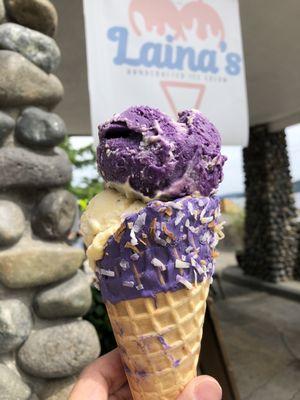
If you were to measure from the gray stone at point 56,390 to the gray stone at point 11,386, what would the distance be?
88 mm

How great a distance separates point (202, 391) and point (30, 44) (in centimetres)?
131

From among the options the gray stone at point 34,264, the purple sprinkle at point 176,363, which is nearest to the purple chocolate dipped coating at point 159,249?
the purple sprinkle at point 176,363

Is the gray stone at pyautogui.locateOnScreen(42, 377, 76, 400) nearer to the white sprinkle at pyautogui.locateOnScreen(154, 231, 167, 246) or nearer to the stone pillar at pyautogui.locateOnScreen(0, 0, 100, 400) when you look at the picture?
the stone pillar at pyautogui.locateOnScreen(0, 0, 100, 400)

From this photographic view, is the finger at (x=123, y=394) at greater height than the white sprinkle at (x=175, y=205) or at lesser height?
lesser

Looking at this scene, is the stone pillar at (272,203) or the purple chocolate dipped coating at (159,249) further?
the stone pillar at (272,203)

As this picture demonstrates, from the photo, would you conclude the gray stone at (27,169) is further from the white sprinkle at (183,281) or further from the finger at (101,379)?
the white sprinkle at (183,281)

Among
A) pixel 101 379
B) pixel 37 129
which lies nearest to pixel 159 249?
pixel 101 379

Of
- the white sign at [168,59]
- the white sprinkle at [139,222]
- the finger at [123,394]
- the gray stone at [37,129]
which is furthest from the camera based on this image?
the white sign at [168,59]

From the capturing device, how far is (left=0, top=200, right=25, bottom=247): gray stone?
4.39ft

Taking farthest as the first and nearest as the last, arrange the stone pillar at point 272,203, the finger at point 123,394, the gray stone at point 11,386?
the stone pillar at point 272,203
the gray stone at point 11,386
the finger at point 123,394

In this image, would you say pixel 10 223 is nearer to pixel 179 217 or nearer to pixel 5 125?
pixel 5 125

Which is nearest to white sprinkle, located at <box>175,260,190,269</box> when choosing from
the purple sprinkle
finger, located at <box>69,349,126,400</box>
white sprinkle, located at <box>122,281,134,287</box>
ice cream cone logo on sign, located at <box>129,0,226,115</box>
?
white sprinkle, located at <box>122,281,134,287</box>

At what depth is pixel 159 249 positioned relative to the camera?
80cm

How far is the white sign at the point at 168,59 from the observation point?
5.61ft
